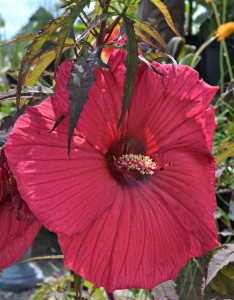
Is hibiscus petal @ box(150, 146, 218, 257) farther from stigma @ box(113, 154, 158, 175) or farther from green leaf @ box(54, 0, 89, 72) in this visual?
green leaf @ box(54, 0, 89, 72)

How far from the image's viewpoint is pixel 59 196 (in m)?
0.38

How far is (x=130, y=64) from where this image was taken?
1.23ft

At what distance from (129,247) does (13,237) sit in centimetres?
9

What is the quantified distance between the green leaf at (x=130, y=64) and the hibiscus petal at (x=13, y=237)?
12 cm

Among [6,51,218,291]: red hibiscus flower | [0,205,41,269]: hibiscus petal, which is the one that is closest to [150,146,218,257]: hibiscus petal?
[6,51,218,291]: red hibiscus flower

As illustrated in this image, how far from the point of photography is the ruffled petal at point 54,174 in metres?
0.37

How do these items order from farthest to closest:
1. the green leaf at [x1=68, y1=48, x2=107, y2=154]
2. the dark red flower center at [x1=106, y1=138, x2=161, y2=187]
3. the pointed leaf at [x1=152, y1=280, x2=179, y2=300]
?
the pointed leaf at [x1=152, y1=280, x2=179, y2=300]
the dark red flower center at [x1=106, y1=138, x2=161, y2=187]
the green leaf at [x1=68, y1=48, x2=107, y2=154]

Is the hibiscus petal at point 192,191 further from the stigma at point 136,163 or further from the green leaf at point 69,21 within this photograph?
the green leaf at point 69,21

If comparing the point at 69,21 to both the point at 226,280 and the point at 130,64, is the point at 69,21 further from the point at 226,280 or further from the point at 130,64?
the point at 226,280

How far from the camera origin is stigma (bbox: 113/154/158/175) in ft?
1.49

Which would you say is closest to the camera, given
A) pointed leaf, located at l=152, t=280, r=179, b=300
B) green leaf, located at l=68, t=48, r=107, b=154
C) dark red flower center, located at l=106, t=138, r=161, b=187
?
green leaf, located at l=68, t=48, r=107, b=154

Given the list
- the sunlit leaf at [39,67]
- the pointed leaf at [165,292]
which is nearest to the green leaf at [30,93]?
the sunlit leaf at [39,67]

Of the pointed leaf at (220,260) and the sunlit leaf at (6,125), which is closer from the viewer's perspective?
the sunlit leaf at (6,125)

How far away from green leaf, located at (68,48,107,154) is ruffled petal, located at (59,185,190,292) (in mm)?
75
